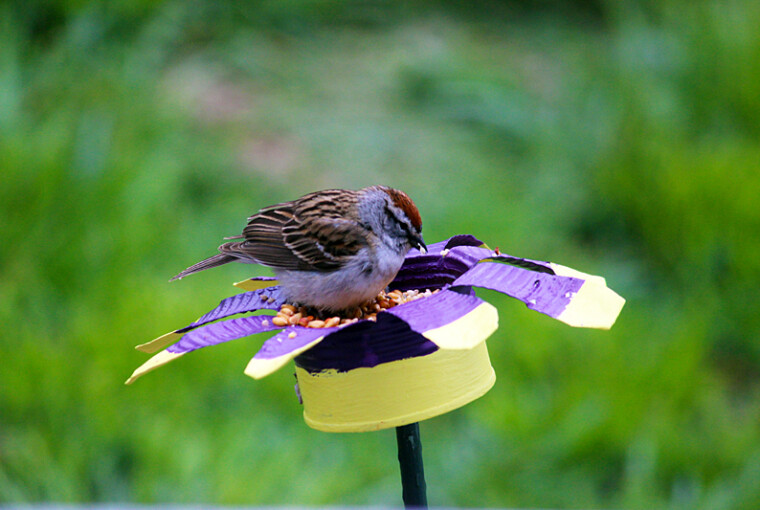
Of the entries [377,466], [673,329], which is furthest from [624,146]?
[377,466]

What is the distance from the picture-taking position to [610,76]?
5.50 m

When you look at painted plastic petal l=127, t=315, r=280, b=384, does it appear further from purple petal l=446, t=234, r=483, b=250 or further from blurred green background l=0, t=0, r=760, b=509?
blurred green background l=0, t=0, r=760, b=509

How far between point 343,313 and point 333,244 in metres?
0.18

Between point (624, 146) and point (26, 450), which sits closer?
point (26, 450)

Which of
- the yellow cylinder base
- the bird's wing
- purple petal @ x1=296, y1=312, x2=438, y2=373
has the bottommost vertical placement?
the yellow cylinder base

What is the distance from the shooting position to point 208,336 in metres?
1.71

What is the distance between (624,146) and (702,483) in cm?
224

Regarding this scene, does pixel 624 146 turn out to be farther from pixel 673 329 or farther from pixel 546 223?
pixel 673 329

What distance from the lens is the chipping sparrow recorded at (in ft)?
6.45

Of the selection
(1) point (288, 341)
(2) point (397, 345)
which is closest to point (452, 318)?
(2) point (397, 345)

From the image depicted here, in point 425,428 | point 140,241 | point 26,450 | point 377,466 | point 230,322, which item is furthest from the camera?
point 140,241

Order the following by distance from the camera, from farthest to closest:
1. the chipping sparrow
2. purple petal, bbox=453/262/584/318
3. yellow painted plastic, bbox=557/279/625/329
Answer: the chipping sparrow
purple petal, bbox=453/262/584/318
yellow painted plastic, bbox=557/279/625/329

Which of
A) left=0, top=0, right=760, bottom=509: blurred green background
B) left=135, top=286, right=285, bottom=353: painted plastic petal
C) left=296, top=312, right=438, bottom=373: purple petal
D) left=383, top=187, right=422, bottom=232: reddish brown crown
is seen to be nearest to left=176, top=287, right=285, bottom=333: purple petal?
left=135, top=286, right=285, bottom=353: painted plastic petal

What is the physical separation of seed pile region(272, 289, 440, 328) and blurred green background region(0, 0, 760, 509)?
3.91 ft
